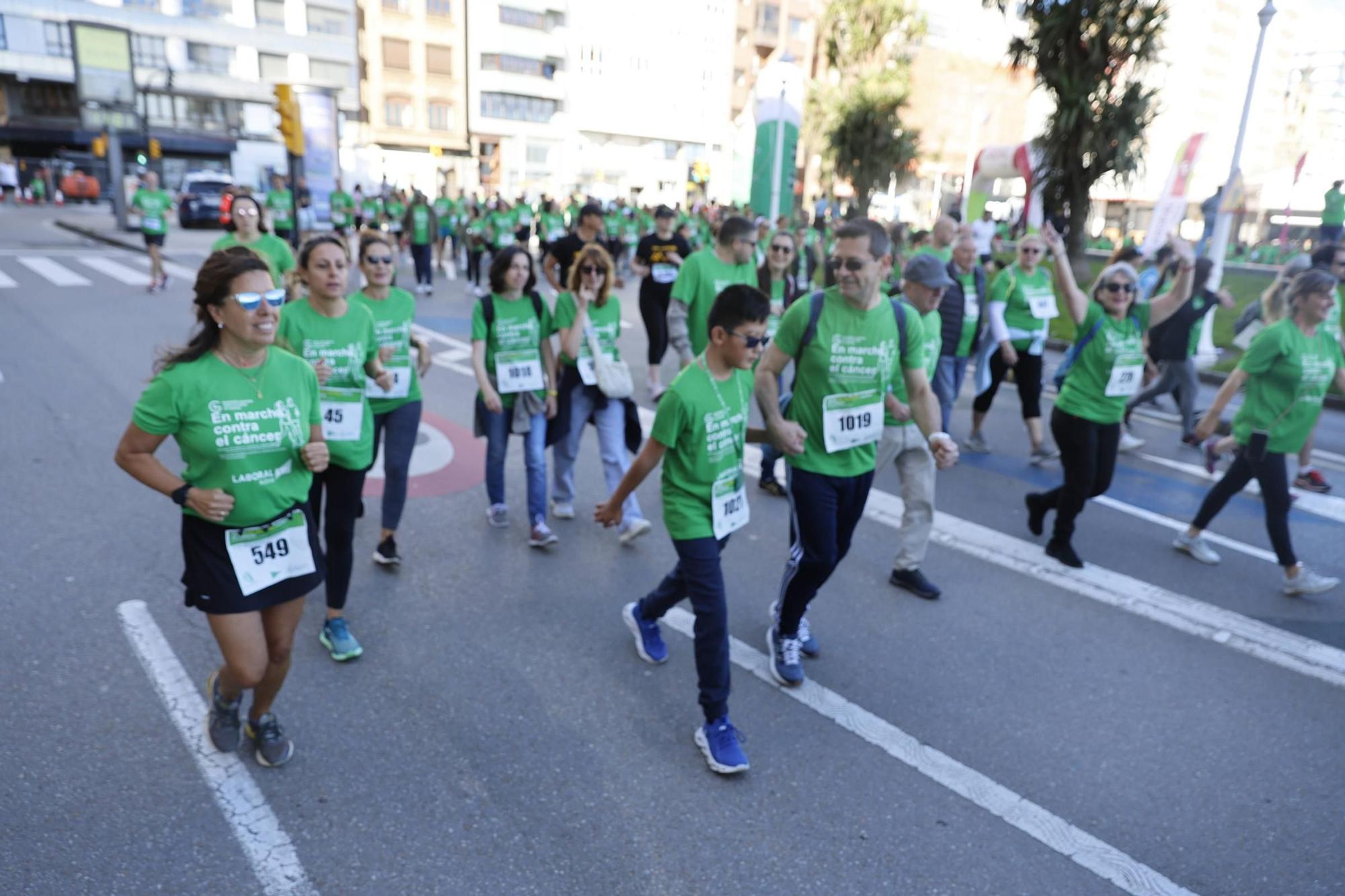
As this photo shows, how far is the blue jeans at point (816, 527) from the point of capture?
378 cm

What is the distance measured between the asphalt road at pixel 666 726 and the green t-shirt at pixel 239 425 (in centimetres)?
109

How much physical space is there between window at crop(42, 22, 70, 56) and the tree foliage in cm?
5084

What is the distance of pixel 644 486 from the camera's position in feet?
21.9

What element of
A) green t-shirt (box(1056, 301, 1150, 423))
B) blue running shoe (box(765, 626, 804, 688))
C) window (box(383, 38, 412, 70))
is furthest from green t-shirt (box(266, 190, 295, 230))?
window (box(383, 38, 412, 70))

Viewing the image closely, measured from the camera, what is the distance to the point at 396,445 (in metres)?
4.73

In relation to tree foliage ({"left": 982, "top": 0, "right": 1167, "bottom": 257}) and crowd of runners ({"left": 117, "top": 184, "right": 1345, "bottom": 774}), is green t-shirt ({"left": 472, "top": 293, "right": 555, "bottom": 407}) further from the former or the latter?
tree foliage ({"left": 982, "top": 0, "right": 1167, "bottom": 257})

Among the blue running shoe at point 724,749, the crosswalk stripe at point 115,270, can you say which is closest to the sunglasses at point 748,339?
the blue running shoe at point 724,749

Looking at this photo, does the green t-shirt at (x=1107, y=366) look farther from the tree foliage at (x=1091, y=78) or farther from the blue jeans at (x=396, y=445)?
the tree foliage at (x=1091, y=78)

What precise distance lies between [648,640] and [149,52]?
194ft

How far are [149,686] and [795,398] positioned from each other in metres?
2.93

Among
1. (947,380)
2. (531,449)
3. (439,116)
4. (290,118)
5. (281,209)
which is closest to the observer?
(531,449)

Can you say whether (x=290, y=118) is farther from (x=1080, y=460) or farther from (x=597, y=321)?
(x=1080, y=460)

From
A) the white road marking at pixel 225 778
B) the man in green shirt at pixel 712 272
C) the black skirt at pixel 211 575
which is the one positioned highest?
the man in green shirt at pixel 712 272

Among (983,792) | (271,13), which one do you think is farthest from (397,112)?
(983,792)
